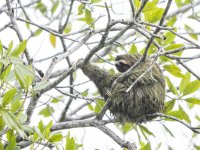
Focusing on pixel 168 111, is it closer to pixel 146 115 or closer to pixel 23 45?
pixel 146 115

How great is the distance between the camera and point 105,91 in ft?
16.7

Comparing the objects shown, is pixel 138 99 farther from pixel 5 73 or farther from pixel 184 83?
pixel 5 73

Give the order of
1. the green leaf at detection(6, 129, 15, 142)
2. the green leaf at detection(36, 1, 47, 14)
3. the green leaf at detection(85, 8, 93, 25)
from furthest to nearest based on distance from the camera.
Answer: the green leaf at detection(36, 1, 47, 14)
the green leaf at detection(85, 8, 93, 25)
the green leaf at detection(6, 129, 15, 142)

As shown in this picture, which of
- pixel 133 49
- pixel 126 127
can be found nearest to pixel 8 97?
pixel 133 49

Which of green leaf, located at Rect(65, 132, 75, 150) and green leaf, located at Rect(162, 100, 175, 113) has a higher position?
green leaf, located at Rect(65, 132, 75, 150)

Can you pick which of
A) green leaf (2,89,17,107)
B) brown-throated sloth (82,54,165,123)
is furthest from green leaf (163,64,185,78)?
green leaf (2,89,17,107)

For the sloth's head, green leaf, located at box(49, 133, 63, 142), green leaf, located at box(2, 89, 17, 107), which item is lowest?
green leaf, located at box(49, 133, 63, 142)

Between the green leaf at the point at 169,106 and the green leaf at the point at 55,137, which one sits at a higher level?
the green leaf at the point at 55,137

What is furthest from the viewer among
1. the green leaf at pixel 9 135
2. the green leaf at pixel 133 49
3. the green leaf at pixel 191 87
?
the green leaf at pixel 133 49

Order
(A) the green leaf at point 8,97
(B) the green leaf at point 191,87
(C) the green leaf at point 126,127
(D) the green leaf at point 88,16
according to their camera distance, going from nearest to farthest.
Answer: (A) the green leaf at point 8,97 < (B) the green leaf at point 191,87 < (D) the green leaf at point 88,16 < (C) the green leaf at point 126,127

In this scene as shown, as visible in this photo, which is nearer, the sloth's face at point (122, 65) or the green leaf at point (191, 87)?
the green leaf at point (191, 87)

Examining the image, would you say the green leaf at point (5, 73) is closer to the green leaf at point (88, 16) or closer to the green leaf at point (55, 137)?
the green leaf at point (55, 137)

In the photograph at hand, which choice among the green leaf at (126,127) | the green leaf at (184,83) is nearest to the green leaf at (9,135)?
the green leaf at (184,83)

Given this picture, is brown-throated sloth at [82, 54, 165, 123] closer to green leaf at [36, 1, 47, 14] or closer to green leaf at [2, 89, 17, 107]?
green leaf at [2, 89, 17, 107]
